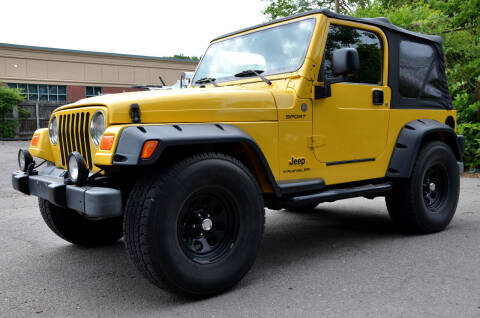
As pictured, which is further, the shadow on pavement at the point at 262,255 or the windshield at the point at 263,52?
the windshield at the point at 263,52

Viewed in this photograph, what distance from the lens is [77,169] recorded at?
119 inches

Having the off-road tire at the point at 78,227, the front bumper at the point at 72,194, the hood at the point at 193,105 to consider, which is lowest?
the off-road tire at the point at 78,227

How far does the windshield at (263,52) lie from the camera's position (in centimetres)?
399

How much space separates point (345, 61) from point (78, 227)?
115 inches

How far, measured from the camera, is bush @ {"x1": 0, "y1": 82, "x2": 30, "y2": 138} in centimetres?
2066

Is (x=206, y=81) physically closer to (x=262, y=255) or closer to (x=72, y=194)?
(x=262, y=255)

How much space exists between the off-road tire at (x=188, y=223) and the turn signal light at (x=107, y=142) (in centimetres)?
31

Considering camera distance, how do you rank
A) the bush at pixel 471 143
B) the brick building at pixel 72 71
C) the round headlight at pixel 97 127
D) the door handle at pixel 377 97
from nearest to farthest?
the round headlight at pixel 97 127 < the door handle at pixel 377 97 < the bush at pixel 471 143 < the brick building at pixel 72 71

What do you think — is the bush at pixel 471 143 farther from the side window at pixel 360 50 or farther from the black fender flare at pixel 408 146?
the side window at pixel 360 50

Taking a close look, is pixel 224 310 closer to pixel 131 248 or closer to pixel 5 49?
pixel 131 248

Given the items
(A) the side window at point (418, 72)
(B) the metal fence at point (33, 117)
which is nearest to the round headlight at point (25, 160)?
(A) the side window at point (418, 72)

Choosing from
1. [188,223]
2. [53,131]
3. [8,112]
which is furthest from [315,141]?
[8,112]

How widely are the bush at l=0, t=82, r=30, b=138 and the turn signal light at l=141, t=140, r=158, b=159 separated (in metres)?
20.5

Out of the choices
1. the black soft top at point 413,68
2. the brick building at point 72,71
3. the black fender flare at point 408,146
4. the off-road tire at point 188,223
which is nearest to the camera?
the off-road tire at point 188,223
